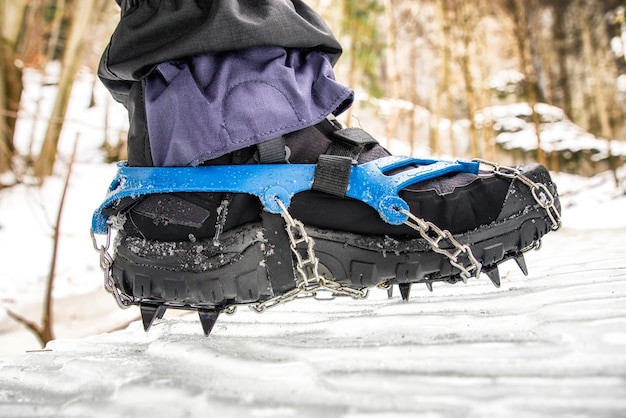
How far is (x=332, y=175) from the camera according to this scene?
2.09 feet

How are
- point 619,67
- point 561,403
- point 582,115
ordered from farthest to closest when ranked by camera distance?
point 582,115, point 619,67, point 561,403

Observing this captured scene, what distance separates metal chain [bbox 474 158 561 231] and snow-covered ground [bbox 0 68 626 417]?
0.11 metres

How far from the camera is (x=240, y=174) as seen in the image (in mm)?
626

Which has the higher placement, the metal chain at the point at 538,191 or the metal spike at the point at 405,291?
the metal chain at the point at 538,191

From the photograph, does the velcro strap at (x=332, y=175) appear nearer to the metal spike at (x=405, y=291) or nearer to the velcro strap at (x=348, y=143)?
the velcro strap at (x=348, y=143)

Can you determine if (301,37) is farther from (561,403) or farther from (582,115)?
(582,115)

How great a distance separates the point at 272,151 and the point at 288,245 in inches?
4.9

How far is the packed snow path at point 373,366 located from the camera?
406 mm

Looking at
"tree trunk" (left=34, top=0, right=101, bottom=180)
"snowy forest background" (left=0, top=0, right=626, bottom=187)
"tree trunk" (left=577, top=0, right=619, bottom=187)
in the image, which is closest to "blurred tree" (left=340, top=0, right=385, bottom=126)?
"snowy forest background" (left=0, top=0, right=626, bottom=187)

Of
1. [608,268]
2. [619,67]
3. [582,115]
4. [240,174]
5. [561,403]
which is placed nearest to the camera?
[561,403]

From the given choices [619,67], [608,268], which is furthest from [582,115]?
[608,268]

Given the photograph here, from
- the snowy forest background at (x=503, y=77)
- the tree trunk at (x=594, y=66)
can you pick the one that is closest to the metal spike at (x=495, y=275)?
the snowy forest background at (x=503, y=77)

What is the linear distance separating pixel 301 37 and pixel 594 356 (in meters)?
0.51

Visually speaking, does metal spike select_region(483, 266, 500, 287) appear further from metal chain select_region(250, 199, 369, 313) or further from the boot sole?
metal chain select_region(250, 199, 369, 313)
